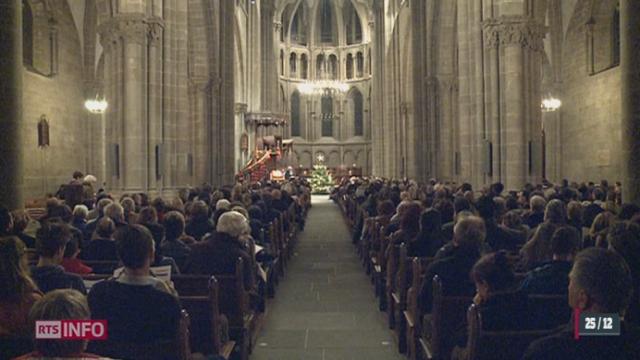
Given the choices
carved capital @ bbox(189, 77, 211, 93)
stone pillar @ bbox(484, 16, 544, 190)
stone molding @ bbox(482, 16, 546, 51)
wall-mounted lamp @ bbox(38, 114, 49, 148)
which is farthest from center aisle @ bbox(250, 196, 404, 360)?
carved capital @ bbox(189, 77, 211, 93)

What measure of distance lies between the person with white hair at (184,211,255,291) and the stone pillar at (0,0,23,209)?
3.89 metres

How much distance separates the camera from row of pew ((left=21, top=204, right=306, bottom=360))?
402cm

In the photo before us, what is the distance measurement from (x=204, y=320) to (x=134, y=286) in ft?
4.01

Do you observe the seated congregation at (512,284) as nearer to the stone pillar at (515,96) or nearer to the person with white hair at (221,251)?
the person with white hair at (221,251)

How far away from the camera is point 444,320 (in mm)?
5402

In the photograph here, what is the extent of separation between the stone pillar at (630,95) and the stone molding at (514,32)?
6695 millimetres

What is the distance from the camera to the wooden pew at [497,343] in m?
3.87

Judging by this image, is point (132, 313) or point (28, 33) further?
point (28, 33)

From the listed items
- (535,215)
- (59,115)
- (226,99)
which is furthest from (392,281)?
(226,99)

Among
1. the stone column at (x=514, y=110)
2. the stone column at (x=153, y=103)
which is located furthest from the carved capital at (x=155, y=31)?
the stone column at (x=514, y=110)

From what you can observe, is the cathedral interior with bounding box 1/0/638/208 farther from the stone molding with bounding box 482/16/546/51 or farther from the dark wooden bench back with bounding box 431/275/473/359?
the dark wooden bench back with bounding box 431/275/473/359

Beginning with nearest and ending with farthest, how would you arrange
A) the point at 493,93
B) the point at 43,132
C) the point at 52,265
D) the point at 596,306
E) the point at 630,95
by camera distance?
the point at 596,306
the point at 52,265
the point at 630,95
the point at 493,93
the point at 43,132

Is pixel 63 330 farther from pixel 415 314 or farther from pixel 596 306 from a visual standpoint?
pixel 415 314

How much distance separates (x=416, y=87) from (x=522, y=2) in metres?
12.4
